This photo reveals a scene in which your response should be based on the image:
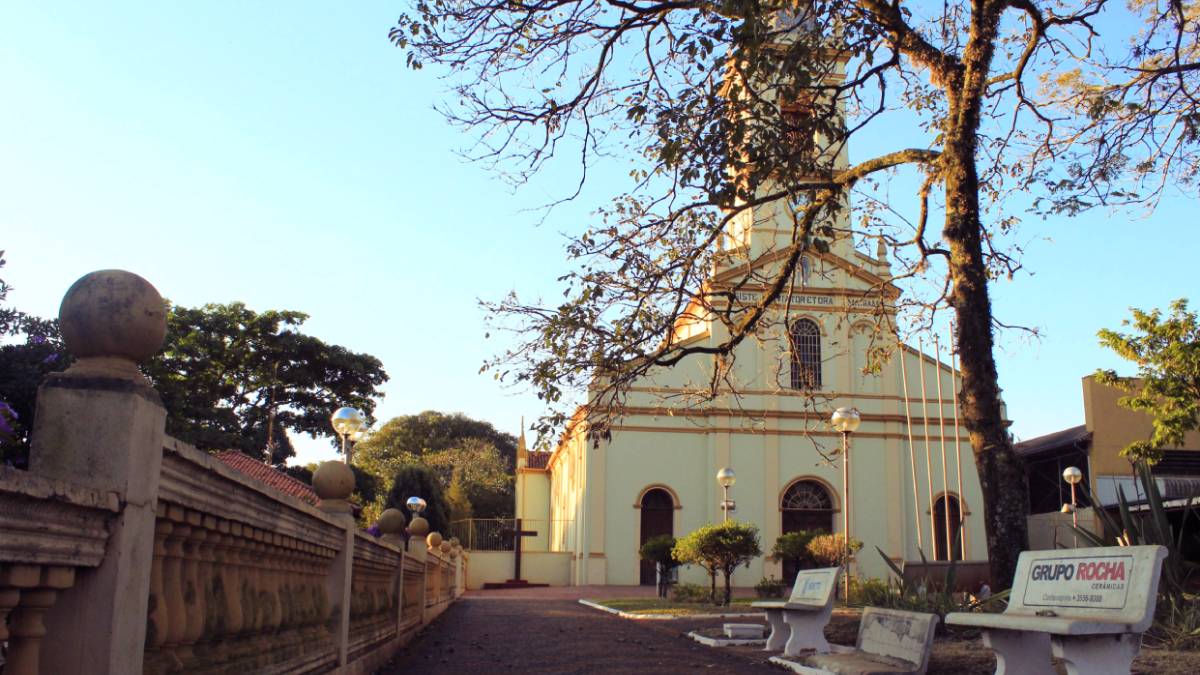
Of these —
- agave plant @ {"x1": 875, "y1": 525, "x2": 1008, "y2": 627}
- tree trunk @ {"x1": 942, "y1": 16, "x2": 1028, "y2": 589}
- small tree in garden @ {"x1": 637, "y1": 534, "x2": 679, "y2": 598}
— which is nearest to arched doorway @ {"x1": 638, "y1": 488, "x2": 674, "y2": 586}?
small tree in garden @ {"x1": 637, "y1": 534, "x2": 679, "y2": 598}

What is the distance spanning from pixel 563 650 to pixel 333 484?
13.9 ft

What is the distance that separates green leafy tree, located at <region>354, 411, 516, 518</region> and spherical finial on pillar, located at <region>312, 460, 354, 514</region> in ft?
150

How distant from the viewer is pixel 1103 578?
4773mm

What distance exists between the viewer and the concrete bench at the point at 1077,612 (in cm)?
439

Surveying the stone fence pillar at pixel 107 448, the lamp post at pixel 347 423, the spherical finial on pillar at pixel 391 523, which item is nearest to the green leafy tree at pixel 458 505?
the spherical finial on pillar at pixel 391 523

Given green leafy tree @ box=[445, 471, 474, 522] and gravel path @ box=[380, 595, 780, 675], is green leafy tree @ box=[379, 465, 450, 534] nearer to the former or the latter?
green leafy tree @ box=[445, 471, 474, 522]

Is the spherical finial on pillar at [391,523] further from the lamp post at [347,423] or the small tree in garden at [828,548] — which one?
the small tree in garden at [828,548]

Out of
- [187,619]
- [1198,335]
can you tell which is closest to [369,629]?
[187,619]

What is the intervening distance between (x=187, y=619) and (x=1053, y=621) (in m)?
3.67

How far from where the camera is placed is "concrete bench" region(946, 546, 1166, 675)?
4387mm

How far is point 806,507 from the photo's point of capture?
3244 cm

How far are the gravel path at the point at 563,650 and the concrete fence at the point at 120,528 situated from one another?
171 inches

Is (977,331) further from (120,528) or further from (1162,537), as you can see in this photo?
(120,528)

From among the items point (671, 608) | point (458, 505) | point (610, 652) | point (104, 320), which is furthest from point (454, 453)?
point (104, 320)
